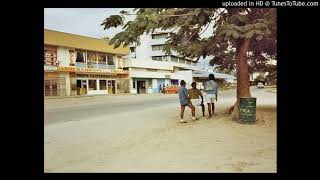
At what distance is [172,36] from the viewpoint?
40.5 feet

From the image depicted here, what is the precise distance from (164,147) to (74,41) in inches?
1095

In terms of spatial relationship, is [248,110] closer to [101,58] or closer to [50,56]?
[50,56]

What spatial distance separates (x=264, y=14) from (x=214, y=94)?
3.36 metres

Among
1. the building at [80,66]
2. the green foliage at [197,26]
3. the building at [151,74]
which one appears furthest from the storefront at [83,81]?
the green foliage at [197,26]

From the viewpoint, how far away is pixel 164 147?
7609mm

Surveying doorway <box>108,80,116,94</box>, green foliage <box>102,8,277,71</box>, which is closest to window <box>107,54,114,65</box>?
doorway <box>108,80,116,94</box>

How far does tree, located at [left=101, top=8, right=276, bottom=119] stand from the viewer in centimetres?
920

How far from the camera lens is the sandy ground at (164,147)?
6.12 meters

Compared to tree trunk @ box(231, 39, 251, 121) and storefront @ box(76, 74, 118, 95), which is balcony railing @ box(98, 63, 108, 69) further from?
tree trunk @ box(231, 39, 251, 121)

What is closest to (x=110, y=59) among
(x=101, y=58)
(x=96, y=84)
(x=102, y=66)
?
(x=101, y=58)

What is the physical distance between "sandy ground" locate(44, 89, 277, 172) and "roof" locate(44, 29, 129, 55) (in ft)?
70.5

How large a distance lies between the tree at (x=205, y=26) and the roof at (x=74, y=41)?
20.9 meters

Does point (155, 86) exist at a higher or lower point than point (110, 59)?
lower
